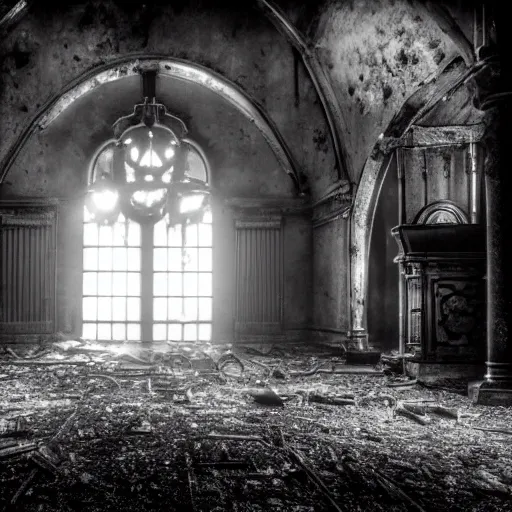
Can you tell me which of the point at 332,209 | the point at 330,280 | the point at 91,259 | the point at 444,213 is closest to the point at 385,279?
the point at 330,280

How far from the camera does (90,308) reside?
38.2ft

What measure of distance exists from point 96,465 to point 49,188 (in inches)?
343

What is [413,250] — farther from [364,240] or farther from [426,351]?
[364,240]

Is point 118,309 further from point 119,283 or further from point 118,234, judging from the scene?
point 118,234

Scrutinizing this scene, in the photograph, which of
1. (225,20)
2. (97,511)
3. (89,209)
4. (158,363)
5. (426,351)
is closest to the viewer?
(97,511)

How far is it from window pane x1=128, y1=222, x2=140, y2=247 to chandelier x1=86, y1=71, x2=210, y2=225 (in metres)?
0.57

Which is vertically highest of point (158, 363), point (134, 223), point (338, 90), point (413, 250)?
point (338, 90)

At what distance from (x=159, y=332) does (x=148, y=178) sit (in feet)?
10.6

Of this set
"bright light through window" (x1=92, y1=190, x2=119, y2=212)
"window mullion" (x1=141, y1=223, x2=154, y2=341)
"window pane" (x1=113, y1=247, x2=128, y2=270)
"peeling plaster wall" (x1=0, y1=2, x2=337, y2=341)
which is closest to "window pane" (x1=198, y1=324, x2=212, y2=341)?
"peeling plaster wall" (x1=0, y1=2, x2=337, y2=341)

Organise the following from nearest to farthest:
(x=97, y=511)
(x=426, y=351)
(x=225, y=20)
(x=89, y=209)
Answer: (x=97, y=511) → (x=426, y=351) → (x=225, y=20) → (x=89, y=209)

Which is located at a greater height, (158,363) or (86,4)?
(86,4)

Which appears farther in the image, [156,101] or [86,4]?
[156,101]

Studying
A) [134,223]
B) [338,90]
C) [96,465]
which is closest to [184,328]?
[134,223]

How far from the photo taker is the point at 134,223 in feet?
38.3
